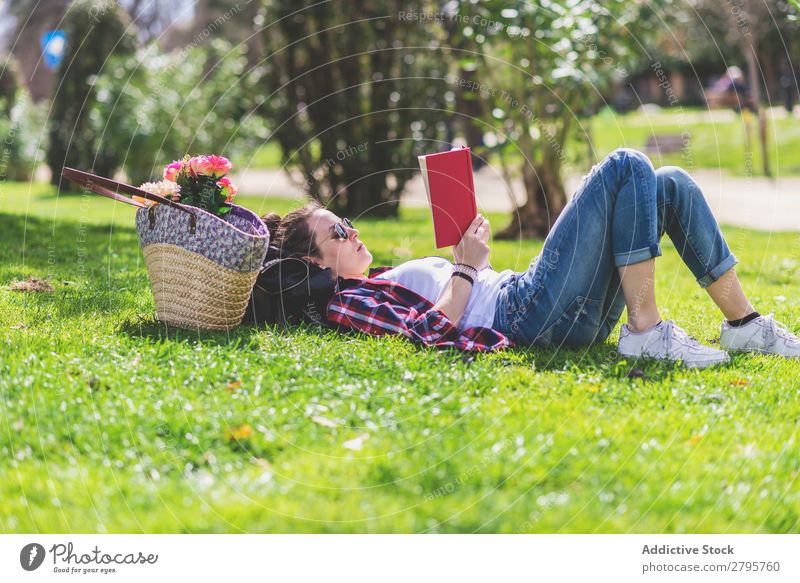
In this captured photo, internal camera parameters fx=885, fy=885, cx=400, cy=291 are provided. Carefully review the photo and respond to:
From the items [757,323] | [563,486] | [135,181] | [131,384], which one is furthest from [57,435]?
[135,181]

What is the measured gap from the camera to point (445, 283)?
3.80m

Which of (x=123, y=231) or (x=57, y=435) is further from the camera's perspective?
(x=123, y=231)

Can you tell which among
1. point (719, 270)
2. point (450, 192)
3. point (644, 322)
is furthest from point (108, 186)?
point (719, 270)

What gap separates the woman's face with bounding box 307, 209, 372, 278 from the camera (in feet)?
12.7

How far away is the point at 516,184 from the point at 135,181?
234 inches

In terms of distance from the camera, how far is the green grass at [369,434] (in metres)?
2.46

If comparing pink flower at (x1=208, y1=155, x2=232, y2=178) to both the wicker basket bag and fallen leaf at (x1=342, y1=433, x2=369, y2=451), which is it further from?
fallen leaf at (x1=342, y1=433, x2=369, y2=451)

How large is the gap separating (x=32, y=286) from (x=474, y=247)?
2544 millimetres

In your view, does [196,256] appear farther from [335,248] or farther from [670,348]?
[670,348]

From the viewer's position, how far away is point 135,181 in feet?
44.5

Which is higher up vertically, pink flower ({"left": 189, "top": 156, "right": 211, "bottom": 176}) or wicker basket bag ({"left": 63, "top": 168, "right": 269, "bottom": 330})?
pink flower ({"left": 189, "top": 156, "right": 211, "bottom": 176})

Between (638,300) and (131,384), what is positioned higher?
(638,300)

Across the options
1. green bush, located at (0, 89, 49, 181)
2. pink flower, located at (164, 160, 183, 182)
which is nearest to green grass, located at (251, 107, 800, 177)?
green bush, located at (0, 89, 49, 181)

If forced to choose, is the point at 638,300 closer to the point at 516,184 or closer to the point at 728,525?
the point at 728,525
